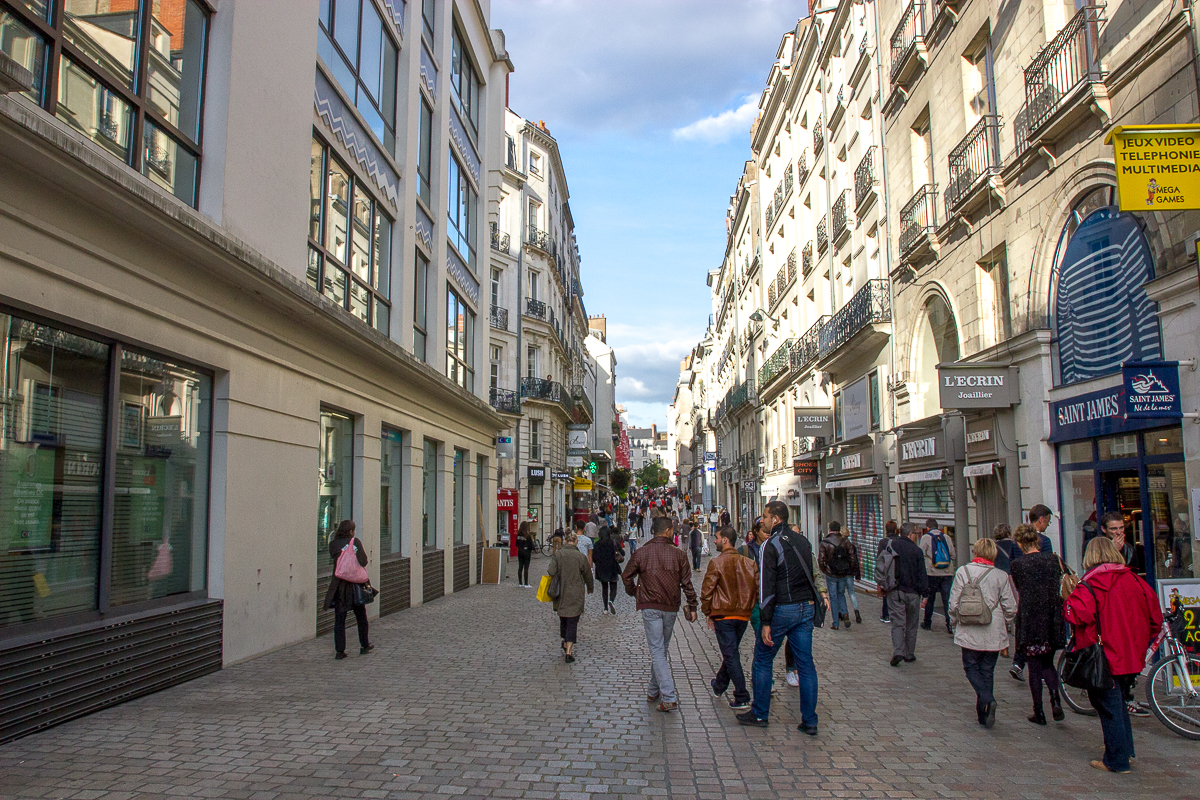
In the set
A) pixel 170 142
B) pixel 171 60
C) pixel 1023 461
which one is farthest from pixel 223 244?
pixel 1023 461

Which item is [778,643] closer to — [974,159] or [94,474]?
[94,474]

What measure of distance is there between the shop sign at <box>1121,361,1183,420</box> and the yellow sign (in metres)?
2.23

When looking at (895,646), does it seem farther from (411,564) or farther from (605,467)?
(605,467)

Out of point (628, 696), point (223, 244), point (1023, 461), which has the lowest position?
point (628, 696)

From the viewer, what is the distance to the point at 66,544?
690 centimetres

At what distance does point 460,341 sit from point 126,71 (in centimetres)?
1370

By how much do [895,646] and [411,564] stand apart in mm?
9151

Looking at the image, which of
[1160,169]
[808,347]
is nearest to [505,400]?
[808,347]

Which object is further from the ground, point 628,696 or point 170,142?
point 170,142

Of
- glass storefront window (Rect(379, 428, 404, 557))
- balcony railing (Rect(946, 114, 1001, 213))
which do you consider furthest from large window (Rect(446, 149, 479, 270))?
balcony railing (Rect(946, 114, 1001, 213))

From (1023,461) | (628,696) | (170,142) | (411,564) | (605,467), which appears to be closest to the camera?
(628,696)

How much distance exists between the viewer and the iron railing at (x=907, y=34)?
17.3m

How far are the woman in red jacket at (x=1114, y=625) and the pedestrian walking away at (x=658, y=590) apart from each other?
310 cm

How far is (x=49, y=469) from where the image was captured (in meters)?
6.74
